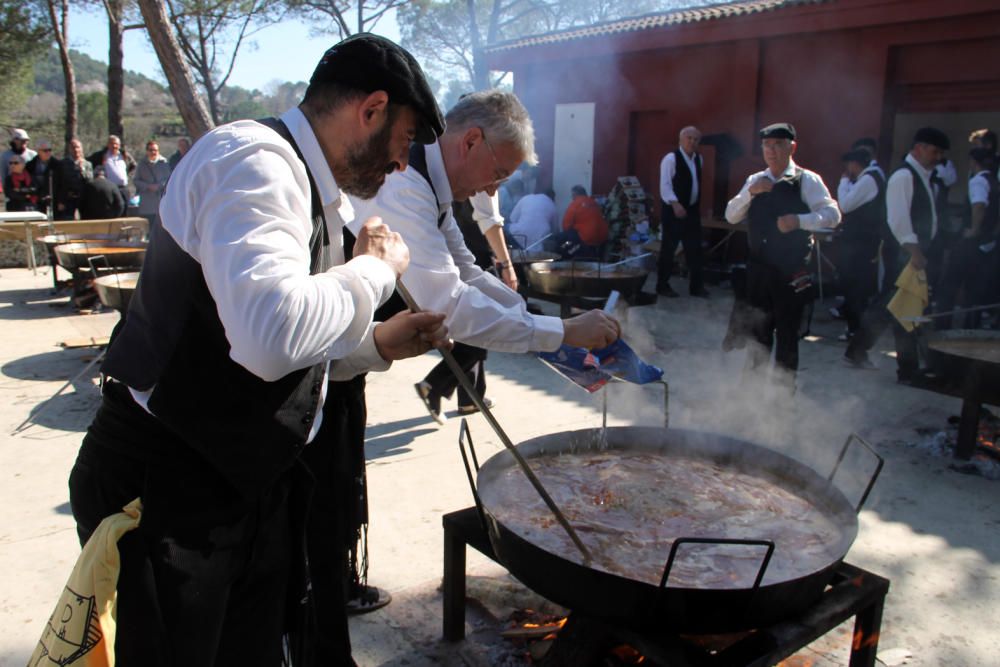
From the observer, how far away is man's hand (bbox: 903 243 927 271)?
579 cm

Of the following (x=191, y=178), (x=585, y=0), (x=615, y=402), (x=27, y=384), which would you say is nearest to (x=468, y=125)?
(x=191, y=178)

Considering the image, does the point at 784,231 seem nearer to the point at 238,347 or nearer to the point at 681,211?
the point at 681,211

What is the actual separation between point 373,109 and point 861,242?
22.8ft

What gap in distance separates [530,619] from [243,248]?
6.98ft

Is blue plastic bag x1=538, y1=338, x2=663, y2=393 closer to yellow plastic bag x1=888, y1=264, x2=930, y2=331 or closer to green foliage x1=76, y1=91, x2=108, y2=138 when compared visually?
yellow plastic bag x1=888, y1=264, x2=930, y2=331

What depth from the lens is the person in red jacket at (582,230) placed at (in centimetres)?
1103

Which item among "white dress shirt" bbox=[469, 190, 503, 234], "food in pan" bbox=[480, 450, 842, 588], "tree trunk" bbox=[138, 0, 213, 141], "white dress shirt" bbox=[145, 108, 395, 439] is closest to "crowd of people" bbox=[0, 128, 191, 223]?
"tree trunk" bbox=[138, 0, 213, 141]

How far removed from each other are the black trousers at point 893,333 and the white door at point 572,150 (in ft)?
25.6

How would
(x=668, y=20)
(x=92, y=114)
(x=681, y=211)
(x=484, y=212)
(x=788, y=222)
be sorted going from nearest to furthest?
(x=484, y=212) → (x=788, y=222) → (x=681, y=211) → (x=668, y=20) → (x=92, y=114)

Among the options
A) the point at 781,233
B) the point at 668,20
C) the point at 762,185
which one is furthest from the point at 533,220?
the point at 781,233

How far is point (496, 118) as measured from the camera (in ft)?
9.45

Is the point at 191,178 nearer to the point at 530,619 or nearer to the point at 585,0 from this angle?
the point at 530,619

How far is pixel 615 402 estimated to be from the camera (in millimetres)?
5602

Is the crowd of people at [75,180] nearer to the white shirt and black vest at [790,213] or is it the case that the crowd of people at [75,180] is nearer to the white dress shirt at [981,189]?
the white shirt and black vest at [790,213]
